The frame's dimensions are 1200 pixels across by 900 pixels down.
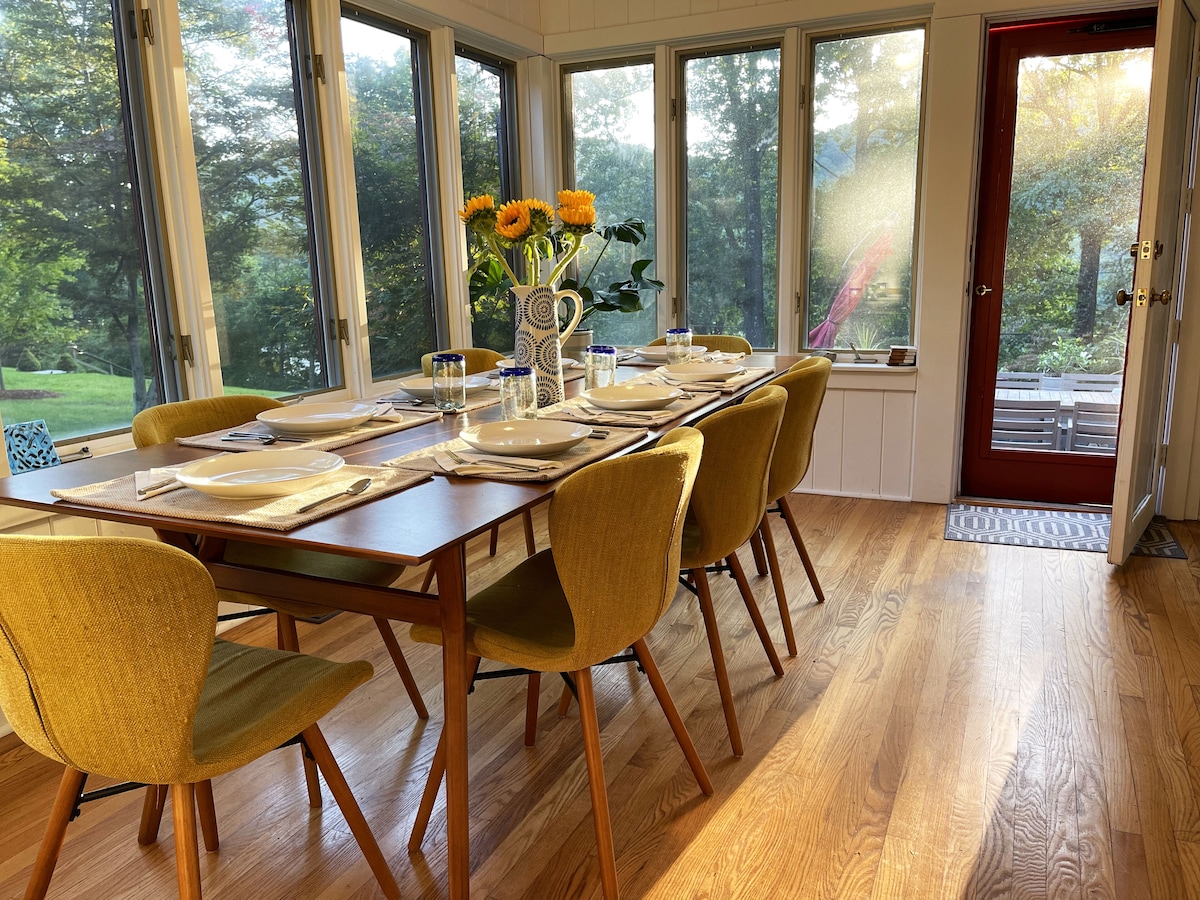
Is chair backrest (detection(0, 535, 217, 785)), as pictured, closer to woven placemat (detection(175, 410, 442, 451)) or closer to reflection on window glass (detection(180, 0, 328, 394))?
woven placemat (detection(175, 410, 442, 451))

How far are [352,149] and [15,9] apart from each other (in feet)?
4.12

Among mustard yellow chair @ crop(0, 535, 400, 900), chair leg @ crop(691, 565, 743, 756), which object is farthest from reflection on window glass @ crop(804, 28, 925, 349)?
mustard yellow chair @ crop(0, 535, 400, 900)

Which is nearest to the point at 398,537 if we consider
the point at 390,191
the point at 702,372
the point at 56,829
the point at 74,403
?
the point at 56,829

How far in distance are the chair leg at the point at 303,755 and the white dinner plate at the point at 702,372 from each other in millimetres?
1355

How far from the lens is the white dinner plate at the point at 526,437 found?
1.79 meters

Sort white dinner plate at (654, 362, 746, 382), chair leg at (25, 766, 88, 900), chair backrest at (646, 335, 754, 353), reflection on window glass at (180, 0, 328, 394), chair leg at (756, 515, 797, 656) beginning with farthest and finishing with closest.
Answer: chair backrest at (646, 335, 754, 353)
reflection on window glass at (180, 0, 328, 394)
white dinner plate at (654, 362, 746, 382)
chair leg at (756, 515, 797, 656)
chair leg at (25, 766, 88, 900)

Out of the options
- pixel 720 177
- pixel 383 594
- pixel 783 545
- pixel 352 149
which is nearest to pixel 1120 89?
pixel 720 177

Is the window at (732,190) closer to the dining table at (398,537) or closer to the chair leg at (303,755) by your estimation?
the dining table at (398,537)

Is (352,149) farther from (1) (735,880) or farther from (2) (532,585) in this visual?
(1) (735,880)

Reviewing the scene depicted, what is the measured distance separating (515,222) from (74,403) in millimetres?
1456

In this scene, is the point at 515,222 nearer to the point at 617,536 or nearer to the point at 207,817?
the point at 617,536

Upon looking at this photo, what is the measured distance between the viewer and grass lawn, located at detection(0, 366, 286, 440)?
2520mm

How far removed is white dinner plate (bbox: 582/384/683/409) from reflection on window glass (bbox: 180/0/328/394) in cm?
146

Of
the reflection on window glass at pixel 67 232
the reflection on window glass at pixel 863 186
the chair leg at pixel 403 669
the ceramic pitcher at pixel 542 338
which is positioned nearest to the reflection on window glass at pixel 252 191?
the reflection on window glass at pixel 67 232
